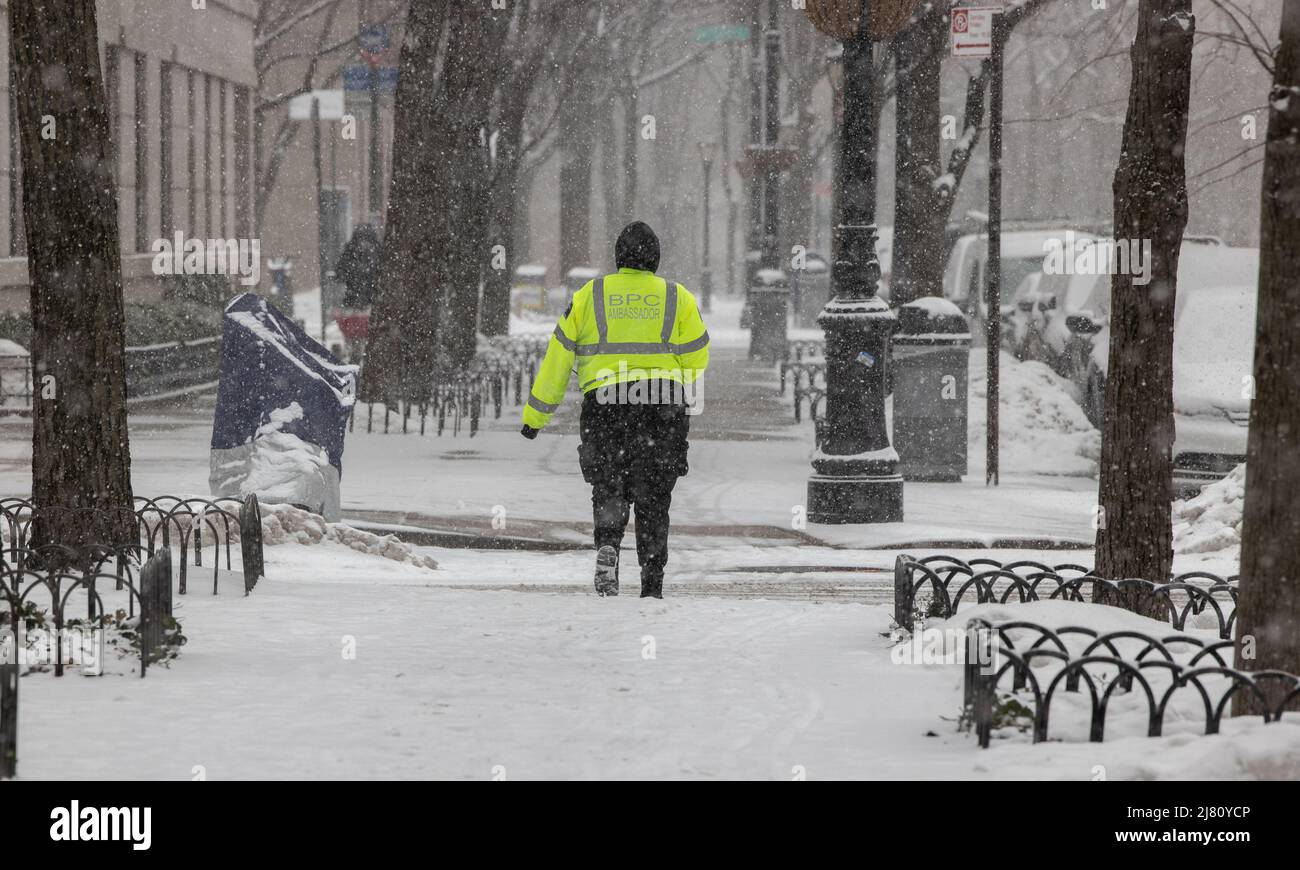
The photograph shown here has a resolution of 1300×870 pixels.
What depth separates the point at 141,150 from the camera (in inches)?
1184

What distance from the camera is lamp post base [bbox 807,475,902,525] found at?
13.2m

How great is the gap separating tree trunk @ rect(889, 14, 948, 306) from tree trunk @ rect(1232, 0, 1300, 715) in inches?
543

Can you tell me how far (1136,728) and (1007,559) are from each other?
242 inches

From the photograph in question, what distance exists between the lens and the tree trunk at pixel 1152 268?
7.48m

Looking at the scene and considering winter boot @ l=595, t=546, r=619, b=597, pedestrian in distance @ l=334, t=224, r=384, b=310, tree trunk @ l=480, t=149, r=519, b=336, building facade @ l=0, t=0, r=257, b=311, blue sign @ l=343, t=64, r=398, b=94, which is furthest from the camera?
tree trunk @ l=480, t=149, r=519, b=336

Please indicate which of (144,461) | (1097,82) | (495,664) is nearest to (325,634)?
(495,664)

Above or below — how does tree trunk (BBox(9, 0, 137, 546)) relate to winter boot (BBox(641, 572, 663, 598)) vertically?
above

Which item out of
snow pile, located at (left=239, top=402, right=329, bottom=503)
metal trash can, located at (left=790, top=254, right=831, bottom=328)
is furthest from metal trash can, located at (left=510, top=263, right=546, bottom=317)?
snow pile, located at (left=239, top=402, right=329, bottom=503)

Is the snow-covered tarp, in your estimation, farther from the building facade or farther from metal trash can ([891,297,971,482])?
the building facade

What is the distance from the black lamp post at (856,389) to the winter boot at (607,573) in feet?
14.0

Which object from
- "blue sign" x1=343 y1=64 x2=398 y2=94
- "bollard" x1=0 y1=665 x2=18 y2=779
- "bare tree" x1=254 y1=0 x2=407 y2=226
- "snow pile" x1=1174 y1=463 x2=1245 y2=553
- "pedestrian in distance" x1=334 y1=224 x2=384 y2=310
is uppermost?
"bare tree" x1=254 y1=0 x2=407 y2=226

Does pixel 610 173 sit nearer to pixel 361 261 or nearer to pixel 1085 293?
pixel 361 261

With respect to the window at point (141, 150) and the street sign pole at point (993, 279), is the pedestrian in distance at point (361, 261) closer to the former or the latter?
the window at point (141, 150)

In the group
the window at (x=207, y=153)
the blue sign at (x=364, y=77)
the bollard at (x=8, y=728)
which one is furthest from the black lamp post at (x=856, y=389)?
the window at (x=207, y=153)
